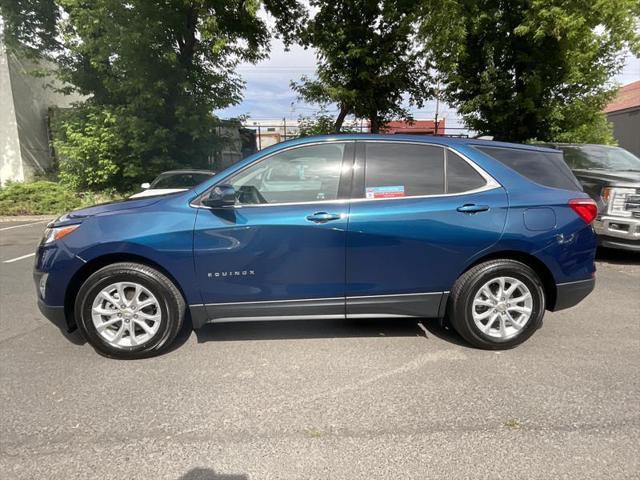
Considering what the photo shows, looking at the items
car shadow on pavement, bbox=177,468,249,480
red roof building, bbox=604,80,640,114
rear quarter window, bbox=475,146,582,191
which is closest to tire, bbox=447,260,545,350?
rear quarter window, bbox=475,146,582,191

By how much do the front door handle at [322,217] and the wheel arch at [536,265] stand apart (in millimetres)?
1141

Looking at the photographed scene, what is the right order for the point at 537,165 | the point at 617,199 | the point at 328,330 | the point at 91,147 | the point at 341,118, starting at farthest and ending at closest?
the point at 341,118 < the point at 91,147 < the point at 617,199 < the point at 328,330 < the point at 537,165

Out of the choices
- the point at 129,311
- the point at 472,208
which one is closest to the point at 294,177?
the point at 472,208

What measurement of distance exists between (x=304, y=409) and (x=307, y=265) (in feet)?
3.47

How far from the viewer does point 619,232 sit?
19.3 feet

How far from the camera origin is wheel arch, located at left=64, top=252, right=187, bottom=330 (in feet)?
10.7

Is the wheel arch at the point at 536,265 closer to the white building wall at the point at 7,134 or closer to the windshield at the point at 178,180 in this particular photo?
the windshield at the point at 178,180

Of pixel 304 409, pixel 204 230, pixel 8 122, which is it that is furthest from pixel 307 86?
pixel 304 409

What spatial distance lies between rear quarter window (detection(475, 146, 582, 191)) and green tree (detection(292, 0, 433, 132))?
410 inches

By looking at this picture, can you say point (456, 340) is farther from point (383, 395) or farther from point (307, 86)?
point (307, 86)

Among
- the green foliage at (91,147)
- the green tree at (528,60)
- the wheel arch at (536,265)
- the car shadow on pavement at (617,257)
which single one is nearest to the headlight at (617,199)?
the car shadow on pavement at (617,257)

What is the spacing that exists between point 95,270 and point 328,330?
2029 mm

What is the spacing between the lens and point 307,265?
3.28 m

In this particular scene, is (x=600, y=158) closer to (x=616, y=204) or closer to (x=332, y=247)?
(x=616, y=204)
